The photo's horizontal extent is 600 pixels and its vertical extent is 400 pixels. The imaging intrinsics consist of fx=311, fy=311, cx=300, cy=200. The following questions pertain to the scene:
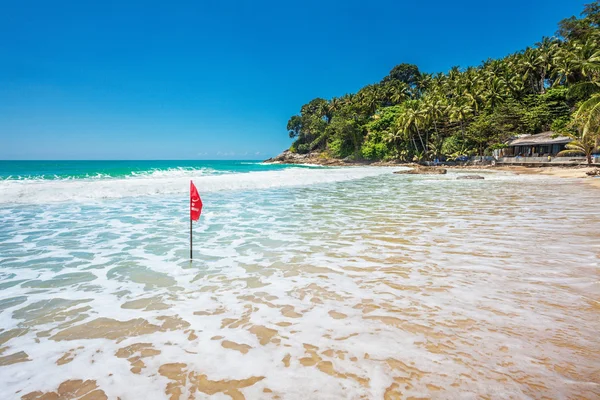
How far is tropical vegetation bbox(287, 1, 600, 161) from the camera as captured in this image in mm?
50031

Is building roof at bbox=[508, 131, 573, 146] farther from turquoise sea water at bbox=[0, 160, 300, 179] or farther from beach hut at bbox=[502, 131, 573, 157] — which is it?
turquoise sea water at bbox=[0, 160, 300, 179]

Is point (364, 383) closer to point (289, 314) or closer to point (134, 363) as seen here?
point (289, 314)

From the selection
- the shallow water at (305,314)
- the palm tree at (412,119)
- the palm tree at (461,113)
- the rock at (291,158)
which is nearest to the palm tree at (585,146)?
the palm tree at (461,113)

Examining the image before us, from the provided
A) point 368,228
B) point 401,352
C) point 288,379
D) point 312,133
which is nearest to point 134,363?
point 288,379

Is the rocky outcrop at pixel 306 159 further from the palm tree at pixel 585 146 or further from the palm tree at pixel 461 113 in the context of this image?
the palm tree at pixel 585 146

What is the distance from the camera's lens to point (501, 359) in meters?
2.75

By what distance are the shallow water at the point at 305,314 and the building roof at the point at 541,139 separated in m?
42.9

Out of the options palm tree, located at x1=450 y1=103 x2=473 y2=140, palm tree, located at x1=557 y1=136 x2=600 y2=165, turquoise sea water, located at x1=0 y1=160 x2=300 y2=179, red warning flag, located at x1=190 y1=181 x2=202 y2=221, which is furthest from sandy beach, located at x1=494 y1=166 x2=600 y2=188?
turquoise sea water, located at x1=0 y1=160 x2=300 y2=179

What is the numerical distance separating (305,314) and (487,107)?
68308mm

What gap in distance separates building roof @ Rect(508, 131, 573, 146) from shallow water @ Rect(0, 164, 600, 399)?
4285 cm

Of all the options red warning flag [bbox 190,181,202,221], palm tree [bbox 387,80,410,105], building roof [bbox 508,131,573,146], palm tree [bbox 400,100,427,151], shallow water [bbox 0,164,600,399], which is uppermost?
palm tree [bbox 387,80,410,105]

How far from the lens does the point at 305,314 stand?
12.3 ft

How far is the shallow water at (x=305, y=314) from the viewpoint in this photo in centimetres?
259

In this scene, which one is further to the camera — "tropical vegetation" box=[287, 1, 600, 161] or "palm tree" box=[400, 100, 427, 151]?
"palm tree" box=[400, 100, 427, 151]
